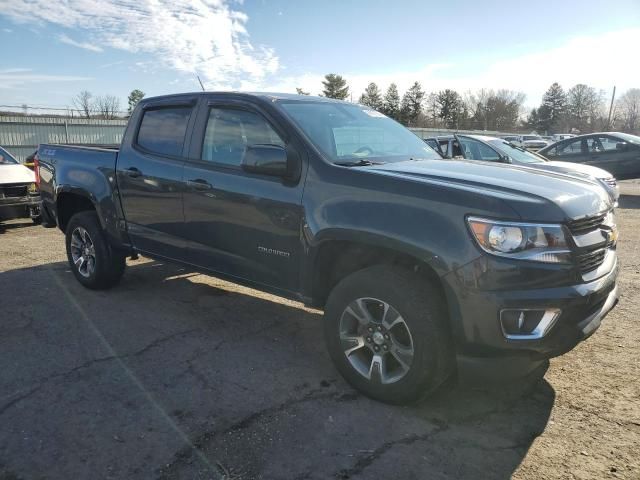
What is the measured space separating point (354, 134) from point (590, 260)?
194cm

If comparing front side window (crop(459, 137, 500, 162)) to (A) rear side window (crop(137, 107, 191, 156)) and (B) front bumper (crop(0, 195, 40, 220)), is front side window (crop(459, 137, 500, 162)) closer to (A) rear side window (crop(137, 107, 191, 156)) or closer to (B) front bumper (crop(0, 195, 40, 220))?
(A) rear side window (crop(137, 107, 191, 156))

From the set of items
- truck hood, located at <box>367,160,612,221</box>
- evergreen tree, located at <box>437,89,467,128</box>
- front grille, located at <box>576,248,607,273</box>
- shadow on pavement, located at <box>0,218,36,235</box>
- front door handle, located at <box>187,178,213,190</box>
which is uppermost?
evergreen tree, located at <box>437,89,467,128</box>

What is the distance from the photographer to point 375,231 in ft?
9.83

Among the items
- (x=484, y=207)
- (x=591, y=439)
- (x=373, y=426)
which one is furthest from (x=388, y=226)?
(x=591, y=439)

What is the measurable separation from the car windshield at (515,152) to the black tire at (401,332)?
713 centimetres

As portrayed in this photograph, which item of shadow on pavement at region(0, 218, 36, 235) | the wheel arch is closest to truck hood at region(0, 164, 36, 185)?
shadow on pavement at region(0, 218, 36, 235)

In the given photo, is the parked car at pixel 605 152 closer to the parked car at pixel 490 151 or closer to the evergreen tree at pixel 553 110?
the parked car at pixel 490 151

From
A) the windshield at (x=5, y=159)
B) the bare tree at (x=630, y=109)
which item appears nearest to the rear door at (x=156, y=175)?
the windshield at (x=5, y=159)

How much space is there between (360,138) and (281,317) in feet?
6.12

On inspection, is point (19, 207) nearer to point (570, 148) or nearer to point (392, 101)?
point (570, 148)

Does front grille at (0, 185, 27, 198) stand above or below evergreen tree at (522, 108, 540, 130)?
below

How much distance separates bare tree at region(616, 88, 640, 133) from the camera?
8369 centimetres

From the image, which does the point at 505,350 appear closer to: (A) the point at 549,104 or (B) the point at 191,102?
(B) the point at 191,102

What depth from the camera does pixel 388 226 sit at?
116 inches
